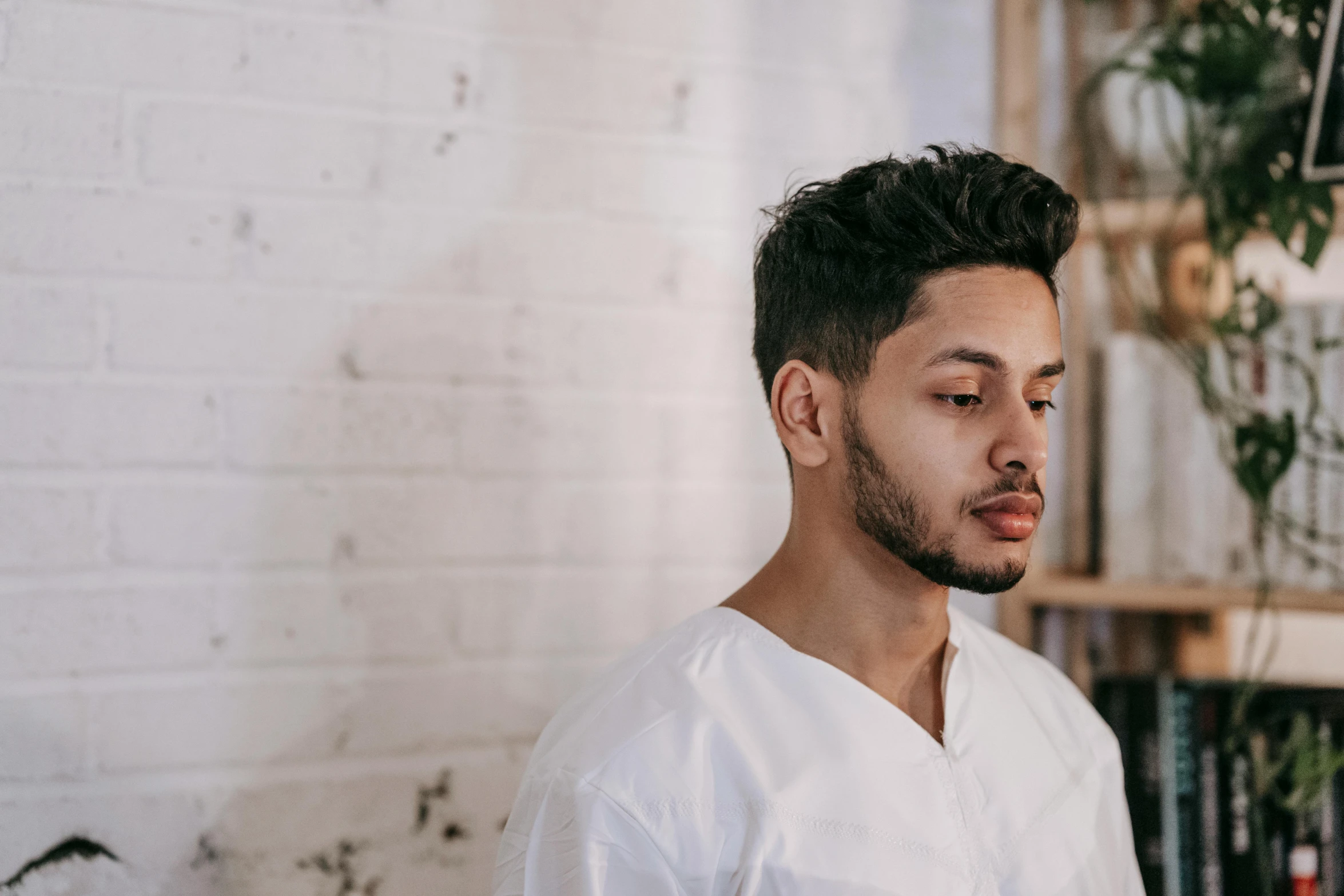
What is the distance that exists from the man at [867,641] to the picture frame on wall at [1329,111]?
0.47m

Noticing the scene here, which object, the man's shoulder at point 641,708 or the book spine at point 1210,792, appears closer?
the man's shoulder at point 641,708

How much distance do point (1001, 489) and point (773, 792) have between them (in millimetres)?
339

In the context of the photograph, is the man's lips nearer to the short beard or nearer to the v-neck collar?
the short beard

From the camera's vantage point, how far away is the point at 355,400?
1222mm

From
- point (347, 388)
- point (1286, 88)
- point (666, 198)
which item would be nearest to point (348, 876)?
point (347, 388)

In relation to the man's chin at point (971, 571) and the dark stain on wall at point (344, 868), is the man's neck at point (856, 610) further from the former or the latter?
the dark stain on wall at point (344, 868)

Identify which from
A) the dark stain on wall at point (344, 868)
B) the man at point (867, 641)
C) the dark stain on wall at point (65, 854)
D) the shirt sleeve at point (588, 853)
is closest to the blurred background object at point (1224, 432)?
the man at point (867, 641)

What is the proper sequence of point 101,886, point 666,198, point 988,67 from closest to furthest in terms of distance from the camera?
1. point 101,886
2. point 666,198
3. point 988,67

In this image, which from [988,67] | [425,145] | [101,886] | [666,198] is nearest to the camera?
[101,886]

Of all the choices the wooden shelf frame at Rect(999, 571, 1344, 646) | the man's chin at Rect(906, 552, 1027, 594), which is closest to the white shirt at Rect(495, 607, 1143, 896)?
the man's chin at Rect(906, 552, 1027, 594)

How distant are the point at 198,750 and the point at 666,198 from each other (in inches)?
35.1

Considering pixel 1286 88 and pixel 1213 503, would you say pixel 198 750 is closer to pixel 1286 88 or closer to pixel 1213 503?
pixel 1213 503

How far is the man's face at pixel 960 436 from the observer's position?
0.92 metres

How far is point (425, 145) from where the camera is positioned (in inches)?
49.4
